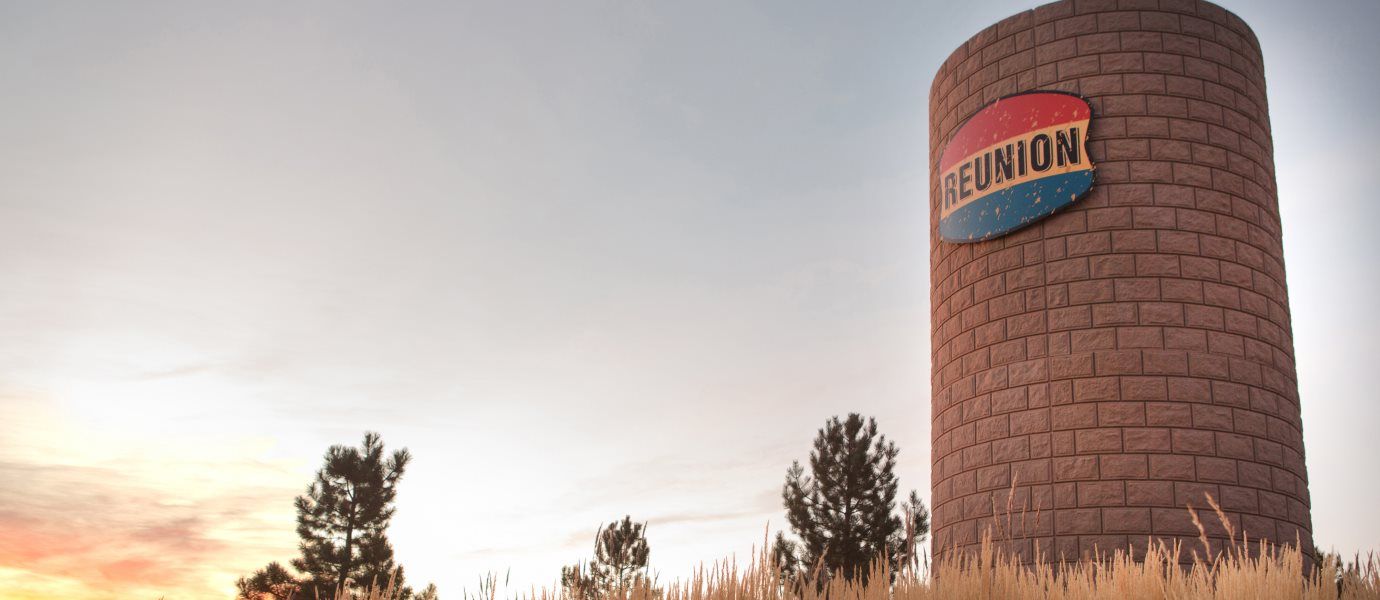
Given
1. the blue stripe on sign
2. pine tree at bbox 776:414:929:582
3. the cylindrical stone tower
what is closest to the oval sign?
the blue stripe on sign

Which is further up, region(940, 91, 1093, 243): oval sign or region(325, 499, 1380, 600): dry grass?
region(940, 91, 1093, 243): oval sign

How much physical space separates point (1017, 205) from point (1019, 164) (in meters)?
0.46

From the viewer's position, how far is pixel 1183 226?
444 inches

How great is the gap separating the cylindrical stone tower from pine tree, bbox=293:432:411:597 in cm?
1813

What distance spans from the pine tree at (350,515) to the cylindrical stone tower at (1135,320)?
1813 cm

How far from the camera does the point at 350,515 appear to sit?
89.2 ft

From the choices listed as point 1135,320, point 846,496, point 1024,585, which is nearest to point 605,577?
point 1024,585

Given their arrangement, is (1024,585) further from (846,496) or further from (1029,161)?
(846,496)

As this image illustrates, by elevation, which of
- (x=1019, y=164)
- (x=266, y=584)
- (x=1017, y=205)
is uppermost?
(x=1019, y=164)

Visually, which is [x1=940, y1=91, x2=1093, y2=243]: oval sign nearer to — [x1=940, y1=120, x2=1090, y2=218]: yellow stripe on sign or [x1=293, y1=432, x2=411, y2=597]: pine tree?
[x1=940, y1=120, x2=1090, y2=218]: yellow stripe on sign

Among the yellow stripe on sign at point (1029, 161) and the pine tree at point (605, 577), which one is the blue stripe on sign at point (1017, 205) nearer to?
the yellow stripe on sign at point (1029, 161)

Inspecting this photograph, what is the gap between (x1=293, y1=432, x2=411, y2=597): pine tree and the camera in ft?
86.7

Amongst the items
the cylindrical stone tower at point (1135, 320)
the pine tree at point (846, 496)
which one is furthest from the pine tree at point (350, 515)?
the cylindrical stone tower at point (1135, 320)

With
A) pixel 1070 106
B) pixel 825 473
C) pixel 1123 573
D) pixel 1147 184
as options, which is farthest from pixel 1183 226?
pixel 825 473
